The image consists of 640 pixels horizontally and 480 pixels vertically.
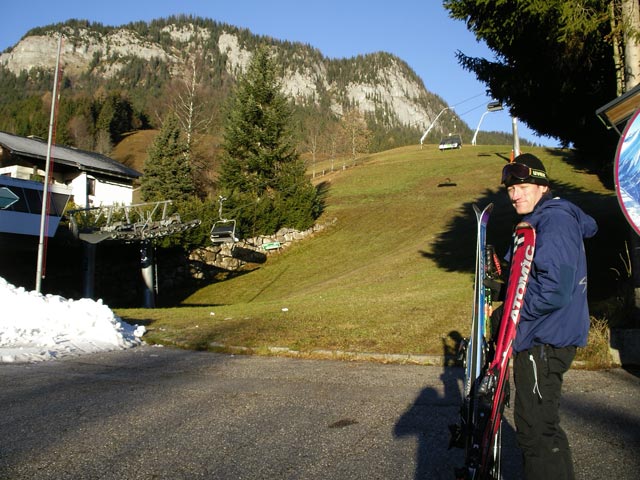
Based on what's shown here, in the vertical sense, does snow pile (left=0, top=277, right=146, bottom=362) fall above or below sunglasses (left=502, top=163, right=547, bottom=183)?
below

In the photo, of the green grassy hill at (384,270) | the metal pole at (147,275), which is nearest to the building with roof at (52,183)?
the metal pole at (147,275)

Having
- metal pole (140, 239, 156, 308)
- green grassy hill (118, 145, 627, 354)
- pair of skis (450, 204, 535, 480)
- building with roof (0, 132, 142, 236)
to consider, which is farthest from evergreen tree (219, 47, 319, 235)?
pair of skis (450, 204, 535, 480)

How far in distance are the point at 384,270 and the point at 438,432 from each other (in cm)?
2209

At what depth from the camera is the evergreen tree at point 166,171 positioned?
50.7 meters

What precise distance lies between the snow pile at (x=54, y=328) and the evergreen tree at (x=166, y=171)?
131 ft

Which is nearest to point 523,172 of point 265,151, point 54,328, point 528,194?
point 528,194

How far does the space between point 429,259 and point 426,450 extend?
23.3 m

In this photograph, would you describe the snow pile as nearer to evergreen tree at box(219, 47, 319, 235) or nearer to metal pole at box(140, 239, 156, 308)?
metal pole at box(140, 239, 156, 308)

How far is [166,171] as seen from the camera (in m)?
51.0

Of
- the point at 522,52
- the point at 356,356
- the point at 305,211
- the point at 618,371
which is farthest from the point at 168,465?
the point at 305,211

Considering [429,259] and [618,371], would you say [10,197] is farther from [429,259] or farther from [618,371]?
[618,371]

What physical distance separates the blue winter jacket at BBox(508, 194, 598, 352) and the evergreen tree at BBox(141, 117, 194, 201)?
4886 cm

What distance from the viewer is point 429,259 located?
89.8 feet

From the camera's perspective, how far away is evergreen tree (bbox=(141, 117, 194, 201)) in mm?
50719
